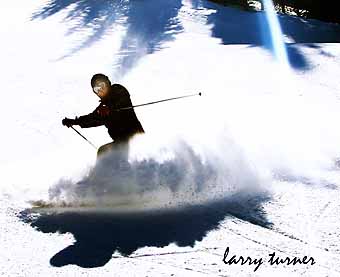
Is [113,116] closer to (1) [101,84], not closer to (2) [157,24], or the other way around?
(1) [101,84]

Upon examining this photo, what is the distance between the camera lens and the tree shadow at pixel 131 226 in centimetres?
548

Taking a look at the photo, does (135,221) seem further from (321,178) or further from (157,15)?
(157,15)

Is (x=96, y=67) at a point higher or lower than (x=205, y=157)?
lower

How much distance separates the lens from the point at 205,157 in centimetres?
744

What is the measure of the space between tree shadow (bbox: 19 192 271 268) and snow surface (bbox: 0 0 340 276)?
0.9 inches

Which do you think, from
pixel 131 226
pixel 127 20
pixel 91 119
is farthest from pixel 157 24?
pixel 131 226

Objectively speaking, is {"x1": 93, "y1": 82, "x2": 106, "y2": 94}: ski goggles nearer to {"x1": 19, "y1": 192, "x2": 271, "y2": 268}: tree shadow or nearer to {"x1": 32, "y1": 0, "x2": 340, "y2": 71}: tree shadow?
{"x1": 19, "y1": 192, "x2": 271, "y2": 268}: tree shadow

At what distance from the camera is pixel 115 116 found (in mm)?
6688

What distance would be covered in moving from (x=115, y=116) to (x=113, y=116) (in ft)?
0.08

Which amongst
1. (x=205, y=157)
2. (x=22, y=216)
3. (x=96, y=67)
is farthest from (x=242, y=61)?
(x=22, y=216)

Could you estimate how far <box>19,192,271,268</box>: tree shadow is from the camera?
548 centimetres

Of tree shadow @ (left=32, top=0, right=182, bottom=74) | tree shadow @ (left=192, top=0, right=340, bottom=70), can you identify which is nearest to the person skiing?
tree shadow @ (left=32, top=0, right=182, bottom=74)

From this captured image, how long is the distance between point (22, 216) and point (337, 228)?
11.9 feet

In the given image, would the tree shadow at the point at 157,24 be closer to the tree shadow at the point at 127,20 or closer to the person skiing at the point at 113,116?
the tree shadow at the point at 127,20
